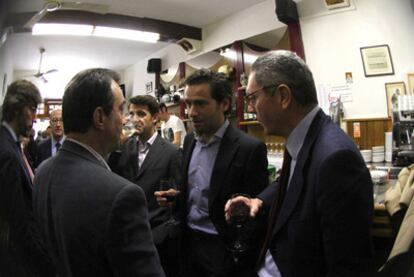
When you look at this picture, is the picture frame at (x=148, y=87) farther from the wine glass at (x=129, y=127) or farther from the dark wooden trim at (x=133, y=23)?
the wine glass at (x=129, y=127)

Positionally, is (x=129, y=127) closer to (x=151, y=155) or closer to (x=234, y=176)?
(x=151, y=155)

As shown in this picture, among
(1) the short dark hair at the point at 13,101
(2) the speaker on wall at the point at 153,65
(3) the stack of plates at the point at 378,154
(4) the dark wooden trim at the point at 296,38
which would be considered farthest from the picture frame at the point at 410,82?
(2) the speaker on wall at the point at 153,65

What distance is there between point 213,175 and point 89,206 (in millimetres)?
844

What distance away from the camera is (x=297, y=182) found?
92 cm

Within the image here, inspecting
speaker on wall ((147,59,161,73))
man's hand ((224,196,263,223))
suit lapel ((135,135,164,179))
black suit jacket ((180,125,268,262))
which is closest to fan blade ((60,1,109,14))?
suit lapel ((135,135,164,179))

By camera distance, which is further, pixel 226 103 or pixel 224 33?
pixel 224 33

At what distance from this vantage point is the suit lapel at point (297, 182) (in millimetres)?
912

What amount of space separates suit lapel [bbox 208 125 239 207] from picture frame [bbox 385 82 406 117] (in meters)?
1.87

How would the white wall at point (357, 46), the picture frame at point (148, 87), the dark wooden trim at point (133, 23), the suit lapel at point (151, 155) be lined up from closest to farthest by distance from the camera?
the suit lapel at point (151, 155) < the white wall at point (357, 46) < the dark wooden trim at point (133, 23) < the picture frame at point (148, 87)

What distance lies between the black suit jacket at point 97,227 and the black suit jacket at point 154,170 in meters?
0.99

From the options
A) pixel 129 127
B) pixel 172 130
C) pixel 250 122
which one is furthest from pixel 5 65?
pixel 172 130

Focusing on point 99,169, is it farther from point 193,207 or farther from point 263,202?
point 193,207

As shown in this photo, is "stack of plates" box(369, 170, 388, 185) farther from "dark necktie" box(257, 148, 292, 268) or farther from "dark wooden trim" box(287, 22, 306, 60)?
"dark wooden trim" box(287, 22, 306, 60)

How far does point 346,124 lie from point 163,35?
2.92 meters
